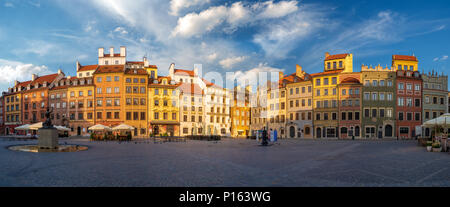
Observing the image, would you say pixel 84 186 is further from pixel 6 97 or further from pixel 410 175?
pixel 6 97

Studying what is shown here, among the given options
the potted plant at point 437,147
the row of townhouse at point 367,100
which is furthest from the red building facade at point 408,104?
the potted plant at point 437,147

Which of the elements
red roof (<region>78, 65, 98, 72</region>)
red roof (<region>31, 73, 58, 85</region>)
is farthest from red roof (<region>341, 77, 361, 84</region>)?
red roof (<region>31, 73, 58, 85</region>)

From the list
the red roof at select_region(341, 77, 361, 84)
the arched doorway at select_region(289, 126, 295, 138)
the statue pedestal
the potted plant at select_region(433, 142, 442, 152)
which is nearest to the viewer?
the potted plant at select_region(433, 142, 442, 152)

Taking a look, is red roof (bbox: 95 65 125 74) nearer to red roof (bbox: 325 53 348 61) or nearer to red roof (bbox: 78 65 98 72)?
red roof (bbox: 78 65 98 72)

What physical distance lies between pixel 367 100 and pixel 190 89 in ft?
122

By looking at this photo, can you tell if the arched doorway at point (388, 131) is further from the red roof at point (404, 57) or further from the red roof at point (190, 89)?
the red roof at point (190, 89)

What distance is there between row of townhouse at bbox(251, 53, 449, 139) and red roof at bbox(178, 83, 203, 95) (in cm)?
1859

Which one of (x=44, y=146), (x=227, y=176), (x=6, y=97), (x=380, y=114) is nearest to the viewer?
(x=227, y=176)

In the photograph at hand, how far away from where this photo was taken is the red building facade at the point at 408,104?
169 ft

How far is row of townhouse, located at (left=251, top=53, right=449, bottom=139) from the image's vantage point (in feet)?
168

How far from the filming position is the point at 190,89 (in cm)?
5959

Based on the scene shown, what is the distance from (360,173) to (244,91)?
6425 cm

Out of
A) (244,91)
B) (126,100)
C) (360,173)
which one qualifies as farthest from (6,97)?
(360,173)
